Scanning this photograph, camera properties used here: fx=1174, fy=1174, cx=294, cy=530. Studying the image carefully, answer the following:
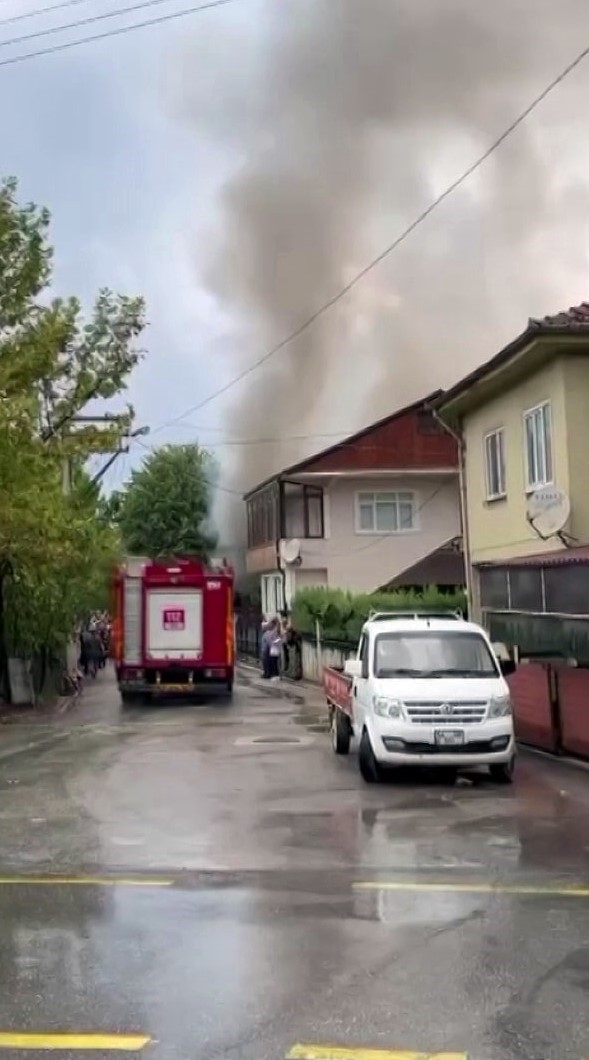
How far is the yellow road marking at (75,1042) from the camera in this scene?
4.55 m

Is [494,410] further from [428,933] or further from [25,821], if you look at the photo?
[428,933]

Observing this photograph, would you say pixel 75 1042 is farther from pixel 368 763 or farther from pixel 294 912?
pixel 368 763

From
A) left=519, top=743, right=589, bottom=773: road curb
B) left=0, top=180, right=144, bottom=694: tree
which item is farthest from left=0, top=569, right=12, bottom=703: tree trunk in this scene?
left=519, top=743, right=589, bottom=773: road curb

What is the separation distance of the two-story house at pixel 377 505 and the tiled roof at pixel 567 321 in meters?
21.4

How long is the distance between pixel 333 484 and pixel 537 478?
2132 cm

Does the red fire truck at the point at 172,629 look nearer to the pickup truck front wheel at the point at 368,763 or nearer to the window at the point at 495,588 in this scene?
the window at the point at 495,588

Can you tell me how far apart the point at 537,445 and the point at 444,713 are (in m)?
7.13

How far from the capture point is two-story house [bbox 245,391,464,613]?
38875 millimetres

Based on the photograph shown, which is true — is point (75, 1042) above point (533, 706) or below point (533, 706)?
below

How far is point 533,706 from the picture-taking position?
1520 centimetres

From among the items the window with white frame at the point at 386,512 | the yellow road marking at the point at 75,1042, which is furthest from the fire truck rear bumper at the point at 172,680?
the yellow road marking at the point at 75,1042

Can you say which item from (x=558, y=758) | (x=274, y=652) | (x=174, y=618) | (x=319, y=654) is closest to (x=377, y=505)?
(x=274, y=652)

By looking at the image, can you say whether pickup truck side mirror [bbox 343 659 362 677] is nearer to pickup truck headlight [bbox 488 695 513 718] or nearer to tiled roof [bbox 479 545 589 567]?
pickup truck headlight [bbox 488 695 513 718]

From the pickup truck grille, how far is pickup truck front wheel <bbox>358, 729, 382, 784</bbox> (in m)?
0.61
